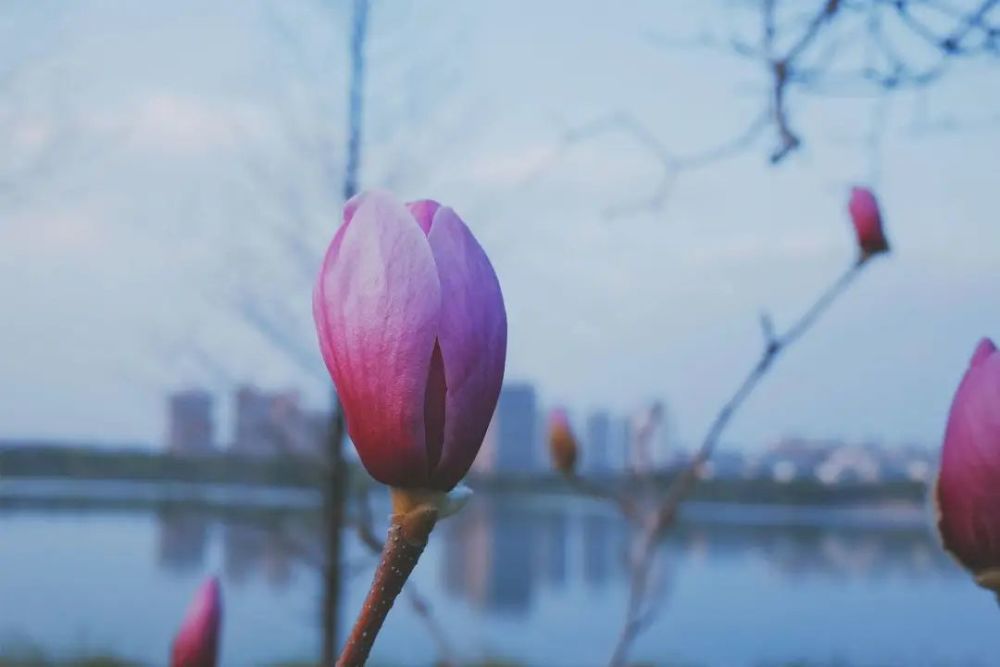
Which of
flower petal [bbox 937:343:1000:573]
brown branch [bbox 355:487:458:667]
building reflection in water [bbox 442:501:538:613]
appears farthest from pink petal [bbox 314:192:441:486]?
building reflection in water [bbox 442:501:538:613]

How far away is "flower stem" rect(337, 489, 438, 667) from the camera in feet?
1.23

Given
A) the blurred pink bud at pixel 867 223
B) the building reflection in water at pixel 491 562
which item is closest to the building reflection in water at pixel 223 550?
the building reflection in water at pixel 491 562

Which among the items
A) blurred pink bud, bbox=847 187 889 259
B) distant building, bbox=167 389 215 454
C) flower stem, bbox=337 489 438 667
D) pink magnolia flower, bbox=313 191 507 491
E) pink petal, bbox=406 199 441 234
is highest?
blurred pink bud, bbox=847 187 889 259

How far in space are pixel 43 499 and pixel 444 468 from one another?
15760mm

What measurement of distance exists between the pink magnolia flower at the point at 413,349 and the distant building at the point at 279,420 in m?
2.93

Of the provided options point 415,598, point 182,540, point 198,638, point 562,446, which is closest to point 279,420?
point 562,446

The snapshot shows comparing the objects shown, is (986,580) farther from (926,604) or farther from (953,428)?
(926,604)

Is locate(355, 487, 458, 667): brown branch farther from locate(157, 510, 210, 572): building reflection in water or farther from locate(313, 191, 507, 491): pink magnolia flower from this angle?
locate(157, 510, 210, 572): building reflection in water

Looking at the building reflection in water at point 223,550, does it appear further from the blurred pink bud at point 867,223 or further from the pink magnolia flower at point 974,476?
the pink magnolia flower at point 974,476

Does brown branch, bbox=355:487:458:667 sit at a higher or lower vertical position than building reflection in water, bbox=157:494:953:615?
higher

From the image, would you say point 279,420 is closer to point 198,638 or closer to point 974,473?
point 198,638

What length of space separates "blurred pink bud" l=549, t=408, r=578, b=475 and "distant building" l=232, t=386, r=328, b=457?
1568 millimetres

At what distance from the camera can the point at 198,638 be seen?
692mm

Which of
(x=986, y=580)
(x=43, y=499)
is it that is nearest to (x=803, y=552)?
(x=43, y=499)
